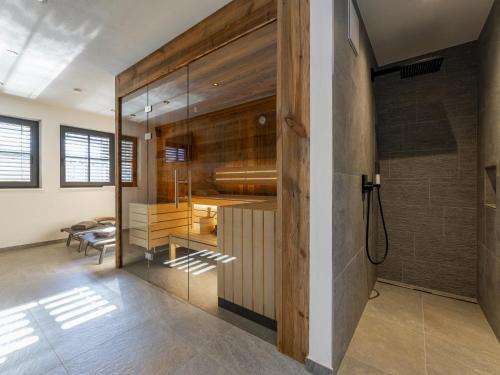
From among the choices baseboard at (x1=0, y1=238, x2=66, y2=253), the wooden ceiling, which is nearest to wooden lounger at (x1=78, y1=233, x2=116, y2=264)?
baseboard at (x1=0, y1=238, x2=66, y2=253)

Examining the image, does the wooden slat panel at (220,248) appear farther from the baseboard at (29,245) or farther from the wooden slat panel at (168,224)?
the baseboard at (29,245)

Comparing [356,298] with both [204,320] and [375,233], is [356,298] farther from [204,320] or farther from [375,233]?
[204,320]

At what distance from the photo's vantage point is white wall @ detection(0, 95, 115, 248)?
394 centimetres

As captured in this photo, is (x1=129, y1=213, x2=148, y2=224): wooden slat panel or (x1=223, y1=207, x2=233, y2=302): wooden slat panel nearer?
(x1=223, y1=207, x2=233, y2=302): wooden slat panel

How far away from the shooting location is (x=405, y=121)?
8.30 ft

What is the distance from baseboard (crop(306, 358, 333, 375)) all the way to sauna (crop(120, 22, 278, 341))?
0.41 metres

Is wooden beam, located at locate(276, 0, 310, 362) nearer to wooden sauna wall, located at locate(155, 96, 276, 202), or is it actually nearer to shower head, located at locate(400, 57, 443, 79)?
wooden sauna wall, located at locate(155, 96, 276, 202)

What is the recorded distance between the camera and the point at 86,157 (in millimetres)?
4879

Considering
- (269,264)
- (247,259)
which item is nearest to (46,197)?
(247,259)

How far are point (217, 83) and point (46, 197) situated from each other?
415 cm

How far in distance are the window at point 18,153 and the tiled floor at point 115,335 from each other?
7.00 ft

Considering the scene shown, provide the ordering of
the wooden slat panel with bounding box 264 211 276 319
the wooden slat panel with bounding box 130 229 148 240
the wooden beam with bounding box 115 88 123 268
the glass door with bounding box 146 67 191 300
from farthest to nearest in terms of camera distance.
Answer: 1. the wooden beam with bounding box 115 88 123 268
2. the wooden slat panel with bounding box 130 229 148 240
3. the glass door with bounding box 146 67 191 300
4. the wooden slat panel with bounding box 264 211 276 319

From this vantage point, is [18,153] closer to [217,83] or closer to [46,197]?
[46,197]

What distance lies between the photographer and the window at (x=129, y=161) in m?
2.98
